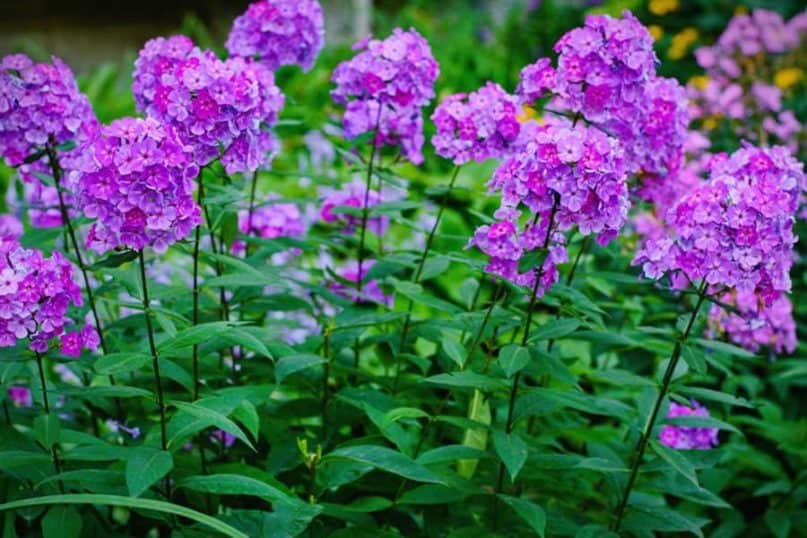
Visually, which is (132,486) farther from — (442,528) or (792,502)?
(792,502)

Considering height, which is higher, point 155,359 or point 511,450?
point 155,359

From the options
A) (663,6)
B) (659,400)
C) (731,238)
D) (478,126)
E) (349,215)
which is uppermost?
(663,6)

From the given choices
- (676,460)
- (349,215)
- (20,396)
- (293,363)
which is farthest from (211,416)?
(20,396)

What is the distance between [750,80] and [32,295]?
3595 mm

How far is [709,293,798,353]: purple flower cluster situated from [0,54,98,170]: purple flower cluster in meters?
1.66

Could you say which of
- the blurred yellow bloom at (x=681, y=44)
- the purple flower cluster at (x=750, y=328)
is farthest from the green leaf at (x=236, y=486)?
the blurred yellow bloom at (x=681, y=44)

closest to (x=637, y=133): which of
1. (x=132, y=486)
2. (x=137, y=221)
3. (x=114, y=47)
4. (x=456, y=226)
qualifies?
(x=137, y=221)

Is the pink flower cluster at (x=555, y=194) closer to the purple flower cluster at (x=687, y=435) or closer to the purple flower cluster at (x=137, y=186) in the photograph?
the purple flower cluster at (x=137, y=186)

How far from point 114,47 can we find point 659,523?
22.4 feet

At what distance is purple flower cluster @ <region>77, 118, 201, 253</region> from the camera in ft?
5.55

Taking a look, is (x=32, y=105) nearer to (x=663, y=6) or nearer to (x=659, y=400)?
(x=659, y=400)

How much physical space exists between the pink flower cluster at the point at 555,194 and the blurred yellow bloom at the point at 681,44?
4.85 meters

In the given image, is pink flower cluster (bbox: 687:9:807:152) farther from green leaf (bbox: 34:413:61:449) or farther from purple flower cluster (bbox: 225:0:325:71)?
green leaf (bbox: 34:413:61:449)

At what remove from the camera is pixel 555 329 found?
6.82ft
